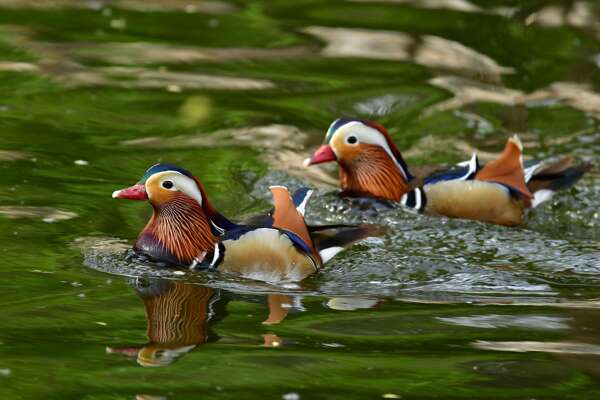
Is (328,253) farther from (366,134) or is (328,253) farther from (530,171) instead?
(530,171)

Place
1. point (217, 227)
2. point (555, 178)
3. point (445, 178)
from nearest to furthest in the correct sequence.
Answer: point (217, 227)
point (445, 178)
point (555, 178)

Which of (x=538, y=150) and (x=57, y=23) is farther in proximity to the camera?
(x=57, y=23)

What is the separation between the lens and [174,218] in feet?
22.7

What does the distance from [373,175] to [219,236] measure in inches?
77.1

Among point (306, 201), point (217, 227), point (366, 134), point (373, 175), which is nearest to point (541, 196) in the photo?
point (373, 175)

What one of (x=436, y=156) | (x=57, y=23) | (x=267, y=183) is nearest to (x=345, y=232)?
(x=267, y=183)

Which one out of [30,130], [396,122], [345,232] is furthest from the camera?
[396,122]

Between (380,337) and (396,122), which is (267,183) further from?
(380,337)

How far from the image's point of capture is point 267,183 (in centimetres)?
888

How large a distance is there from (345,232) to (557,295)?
1.22 meters

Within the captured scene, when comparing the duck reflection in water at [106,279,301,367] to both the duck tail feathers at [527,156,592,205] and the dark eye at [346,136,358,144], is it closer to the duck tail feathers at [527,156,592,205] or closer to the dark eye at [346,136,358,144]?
the dark eye at [346,136,358,144]

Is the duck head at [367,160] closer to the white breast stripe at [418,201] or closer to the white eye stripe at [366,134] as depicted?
the white eye stripe at [366,134]

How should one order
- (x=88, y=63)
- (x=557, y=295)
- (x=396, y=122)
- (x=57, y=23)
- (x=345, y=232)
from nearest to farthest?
1. (x=557, y=295)
2. (x=345, y=232)
3. (x=396, y=122)
4. (x=88, y=63)
5. (x=57, y=23)

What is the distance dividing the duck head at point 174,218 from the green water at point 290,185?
172 millimetres
